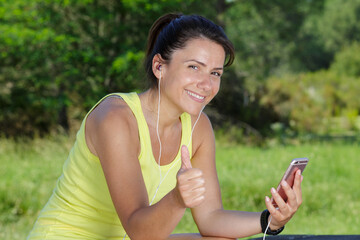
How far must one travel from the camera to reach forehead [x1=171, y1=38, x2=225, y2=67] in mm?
1912

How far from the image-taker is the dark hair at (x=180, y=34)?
1.96 meters

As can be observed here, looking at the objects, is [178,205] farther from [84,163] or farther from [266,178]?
[266,178]

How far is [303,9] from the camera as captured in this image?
17781 millimetres

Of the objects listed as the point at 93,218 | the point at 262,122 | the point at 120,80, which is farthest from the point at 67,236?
the point at 262,122

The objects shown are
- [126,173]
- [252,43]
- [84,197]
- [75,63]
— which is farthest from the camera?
[252,43]

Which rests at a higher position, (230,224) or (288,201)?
(288,201)

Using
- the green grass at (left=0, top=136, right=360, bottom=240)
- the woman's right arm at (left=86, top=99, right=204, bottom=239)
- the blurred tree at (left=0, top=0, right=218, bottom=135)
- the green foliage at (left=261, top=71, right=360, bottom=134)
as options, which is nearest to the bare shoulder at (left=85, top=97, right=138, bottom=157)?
the woman's right arm at (left=86, top=99, right=204, bottom=239)

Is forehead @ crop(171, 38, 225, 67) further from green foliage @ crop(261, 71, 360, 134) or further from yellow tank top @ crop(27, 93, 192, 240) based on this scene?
green foliage @ crop(261, 71, 360, 134)

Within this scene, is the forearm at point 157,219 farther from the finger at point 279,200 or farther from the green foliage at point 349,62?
the green foliage at point 349,62

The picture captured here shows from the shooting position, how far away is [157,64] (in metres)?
2.03

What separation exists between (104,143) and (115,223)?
1.43 feet

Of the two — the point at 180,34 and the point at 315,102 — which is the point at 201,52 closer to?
the point at 180,34

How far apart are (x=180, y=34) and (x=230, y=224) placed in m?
0.85

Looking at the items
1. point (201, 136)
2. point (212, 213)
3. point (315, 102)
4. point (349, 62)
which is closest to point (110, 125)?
point (201, 136)
